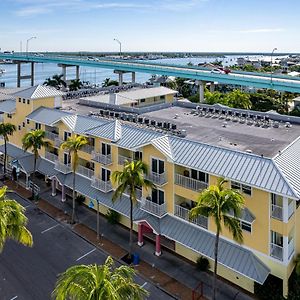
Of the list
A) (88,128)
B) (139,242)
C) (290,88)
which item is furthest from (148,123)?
(290,88)

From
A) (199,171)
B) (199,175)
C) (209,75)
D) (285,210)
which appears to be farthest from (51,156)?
(209,75)

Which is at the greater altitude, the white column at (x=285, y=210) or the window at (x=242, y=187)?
the window at (x=242, y=187)

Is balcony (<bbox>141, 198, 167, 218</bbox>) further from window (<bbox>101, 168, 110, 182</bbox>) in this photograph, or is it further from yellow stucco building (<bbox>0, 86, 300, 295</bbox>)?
window (<bbox>101, 168, 110, 182</bbox>)

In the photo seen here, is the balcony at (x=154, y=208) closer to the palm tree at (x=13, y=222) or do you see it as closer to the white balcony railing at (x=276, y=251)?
the white balcony railing at (x=276, y=251)

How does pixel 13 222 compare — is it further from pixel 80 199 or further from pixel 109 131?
pixel 80 199

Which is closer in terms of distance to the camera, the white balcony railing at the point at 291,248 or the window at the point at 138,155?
the white balcony railing at the point at 291,248

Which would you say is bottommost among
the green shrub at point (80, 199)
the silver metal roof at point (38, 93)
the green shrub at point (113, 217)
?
the green shrub at point (113, 217)

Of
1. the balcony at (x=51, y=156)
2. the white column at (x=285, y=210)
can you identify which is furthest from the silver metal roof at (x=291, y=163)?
the balcony at (x=51, y=156)

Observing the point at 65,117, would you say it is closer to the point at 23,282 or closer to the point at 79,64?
the point at 23,282
